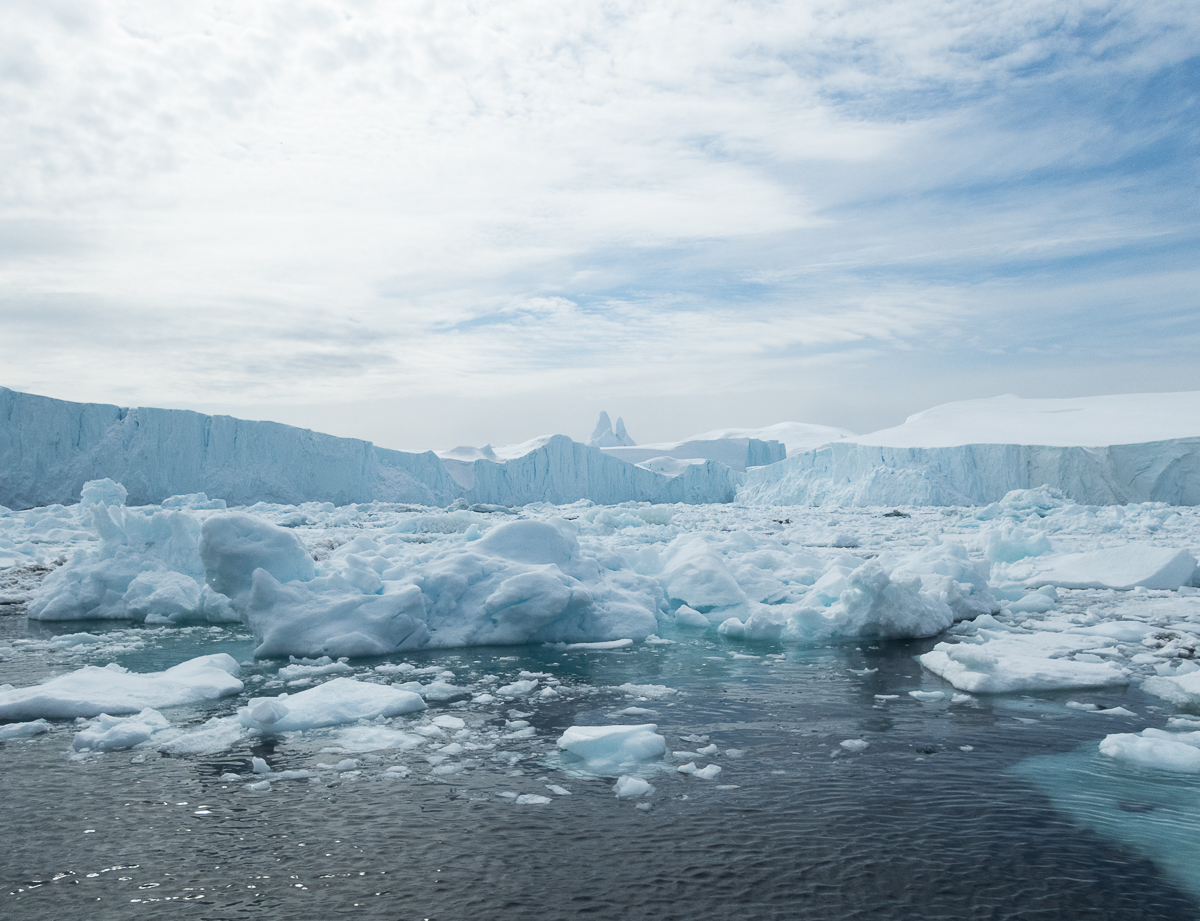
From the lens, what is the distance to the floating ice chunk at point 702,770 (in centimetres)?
463

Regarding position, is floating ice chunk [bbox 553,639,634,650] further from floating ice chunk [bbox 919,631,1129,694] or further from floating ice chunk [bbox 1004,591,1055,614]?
floating ice chunk [bbox 1004,591,1055,614]

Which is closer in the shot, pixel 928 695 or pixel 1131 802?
pixel 1131 802

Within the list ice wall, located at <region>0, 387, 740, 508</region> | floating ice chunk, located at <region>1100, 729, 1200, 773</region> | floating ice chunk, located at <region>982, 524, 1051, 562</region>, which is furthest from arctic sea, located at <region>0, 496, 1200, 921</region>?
ice wall, located at <region>0, 387, 740, 508</region>

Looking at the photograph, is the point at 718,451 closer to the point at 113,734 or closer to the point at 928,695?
the point at 928,695

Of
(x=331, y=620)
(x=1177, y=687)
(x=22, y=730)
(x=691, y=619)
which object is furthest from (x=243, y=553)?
(x=1177, y=687)

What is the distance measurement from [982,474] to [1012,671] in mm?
25435

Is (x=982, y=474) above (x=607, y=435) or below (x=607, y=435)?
below

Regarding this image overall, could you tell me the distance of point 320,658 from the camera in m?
7.84

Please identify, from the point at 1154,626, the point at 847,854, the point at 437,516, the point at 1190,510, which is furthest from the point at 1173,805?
the point at 1190,510

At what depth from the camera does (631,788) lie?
4.41m

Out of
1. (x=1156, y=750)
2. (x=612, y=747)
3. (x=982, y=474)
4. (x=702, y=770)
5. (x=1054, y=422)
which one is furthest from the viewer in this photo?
(x=1054, y=422)

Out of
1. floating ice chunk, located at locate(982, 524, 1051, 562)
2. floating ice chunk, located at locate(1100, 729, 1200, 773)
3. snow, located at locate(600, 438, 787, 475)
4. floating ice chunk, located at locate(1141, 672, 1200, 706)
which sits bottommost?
floating ice chunk, located at locate(1100, 729, 1200, 773)

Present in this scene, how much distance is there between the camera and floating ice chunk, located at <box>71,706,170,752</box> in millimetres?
5066

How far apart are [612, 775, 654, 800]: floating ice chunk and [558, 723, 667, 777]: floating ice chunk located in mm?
331
